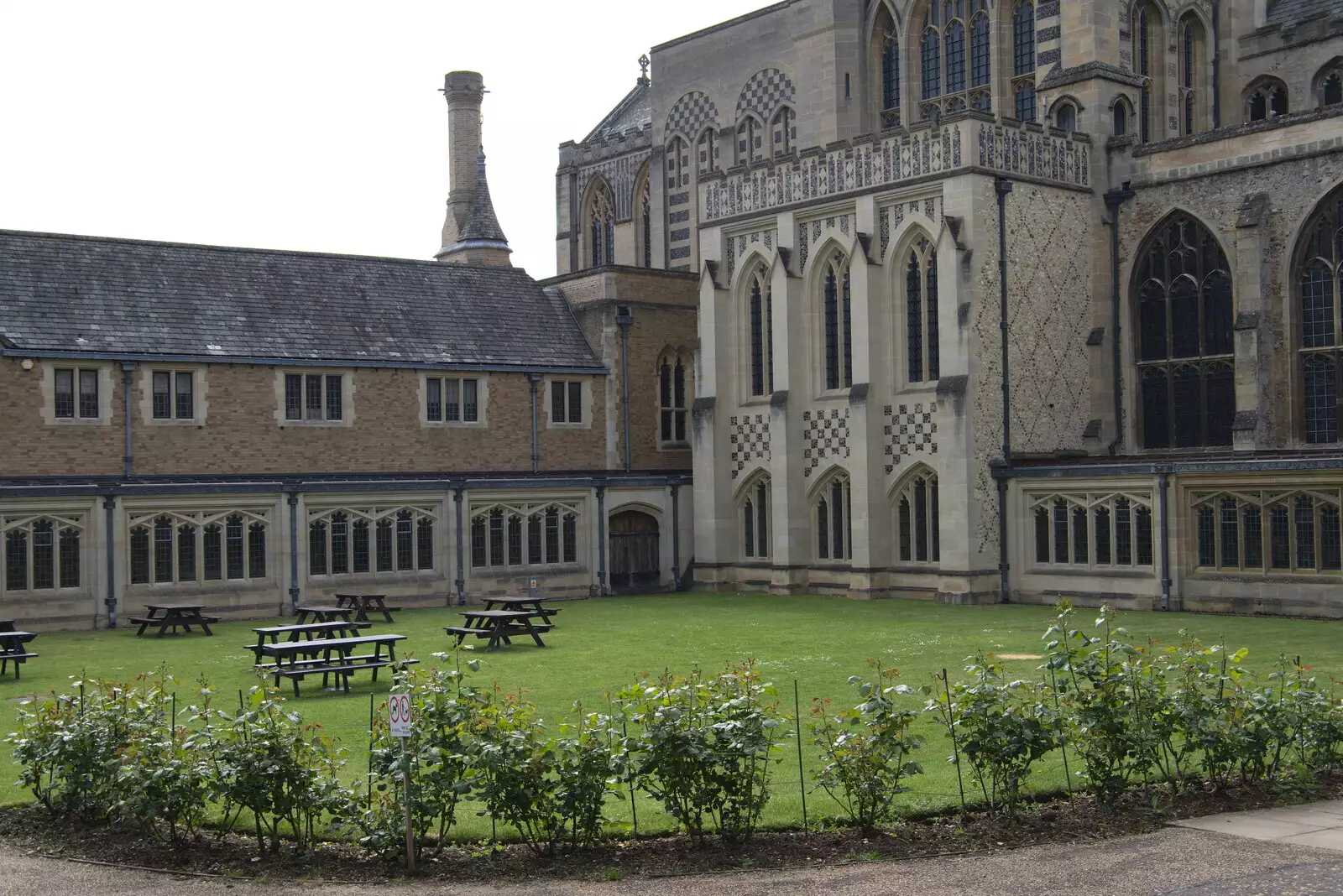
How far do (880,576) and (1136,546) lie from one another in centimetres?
601

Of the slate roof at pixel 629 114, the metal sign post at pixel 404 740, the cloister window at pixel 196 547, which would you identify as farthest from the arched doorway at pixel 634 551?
the metal sign post at pixel 404 740

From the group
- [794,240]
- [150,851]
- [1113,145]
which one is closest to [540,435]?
[794,240]

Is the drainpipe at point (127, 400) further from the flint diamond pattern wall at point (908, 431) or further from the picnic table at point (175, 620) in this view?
the flint diamond pattern wall at point (908, 431)

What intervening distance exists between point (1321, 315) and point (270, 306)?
75.8ft

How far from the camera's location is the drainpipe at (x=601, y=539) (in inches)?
1389

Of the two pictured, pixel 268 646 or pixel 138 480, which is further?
pixel 138 480

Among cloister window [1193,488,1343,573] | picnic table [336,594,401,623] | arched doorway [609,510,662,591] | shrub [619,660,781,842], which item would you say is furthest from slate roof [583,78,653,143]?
shrub [619,660,781,842]

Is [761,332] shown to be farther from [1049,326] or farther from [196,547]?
[196,547]

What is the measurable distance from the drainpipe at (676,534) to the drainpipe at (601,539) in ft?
7.98

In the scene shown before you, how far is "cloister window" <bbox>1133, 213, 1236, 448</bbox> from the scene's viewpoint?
31.6m

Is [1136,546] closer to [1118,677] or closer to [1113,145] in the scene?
[1113,145]

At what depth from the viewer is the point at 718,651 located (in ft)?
73.8

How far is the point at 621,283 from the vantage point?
40.0 metres

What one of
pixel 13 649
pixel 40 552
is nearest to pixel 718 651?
pixel 13 649
